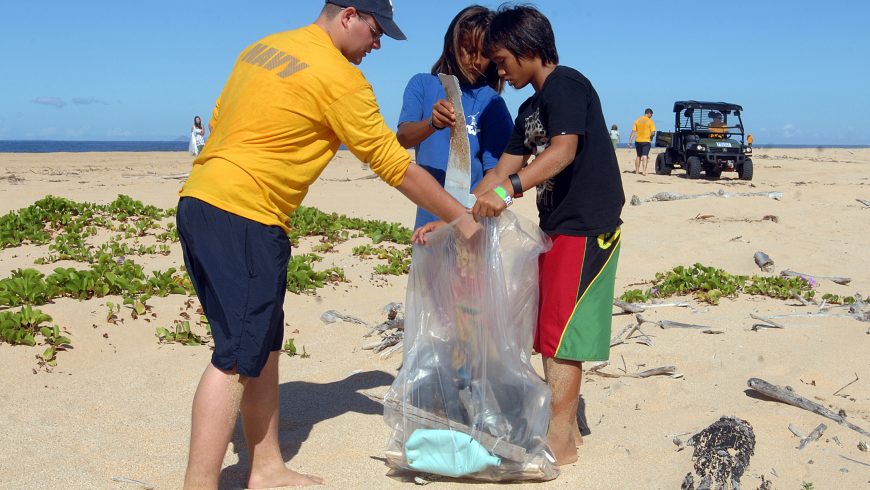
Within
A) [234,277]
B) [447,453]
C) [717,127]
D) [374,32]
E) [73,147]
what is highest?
[73,147]

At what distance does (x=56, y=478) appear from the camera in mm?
3199

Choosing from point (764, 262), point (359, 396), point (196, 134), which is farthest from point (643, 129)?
point (359, 396)

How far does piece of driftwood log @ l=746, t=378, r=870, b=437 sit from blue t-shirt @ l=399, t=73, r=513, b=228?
1649 millimetres

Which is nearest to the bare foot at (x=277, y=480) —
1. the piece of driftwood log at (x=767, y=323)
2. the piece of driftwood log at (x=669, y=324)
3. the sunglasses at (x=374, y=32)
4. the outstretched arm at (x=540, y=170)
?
the outstretched arm at (x=540, y=170)

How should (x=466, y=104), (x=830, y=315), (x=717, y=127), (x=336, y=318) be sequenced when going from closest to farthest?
(x=466, y=104) < (x=830, y=315) < (x=336, y=318) < (x=717, y=127)

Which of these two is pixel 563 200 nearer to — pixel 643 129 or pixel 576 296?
pixel 576 296

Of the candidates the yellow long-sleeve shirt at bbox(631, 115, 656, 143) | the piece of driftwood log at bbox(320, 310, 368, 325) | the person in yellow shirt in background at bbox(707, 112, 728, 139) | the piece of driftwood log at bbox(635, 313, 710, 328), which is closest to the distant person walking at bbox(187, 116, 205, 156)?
the yellow long-sleeve shirt at bbox(631, 115, 656, 143)

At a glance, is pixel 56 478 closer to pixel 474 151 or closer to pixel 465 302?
pixel 465 302

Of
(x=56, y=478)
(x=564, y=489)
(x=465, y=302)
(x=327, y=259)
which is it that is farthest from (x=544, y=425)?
(x=327, y=259)

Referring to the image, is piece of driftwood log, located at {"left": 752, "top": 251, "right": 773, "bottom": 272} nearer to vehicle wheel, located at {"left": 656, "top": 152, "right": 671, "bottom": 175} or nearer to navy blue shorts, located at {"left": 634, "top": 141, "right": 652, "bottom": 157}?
navy blue shorts, located at {"left": 634, "top": 141, "right": 652, "bottom": 157}

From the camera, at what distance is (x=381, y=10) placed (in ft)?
9.57

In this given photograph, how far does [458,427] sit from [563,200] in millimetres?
983

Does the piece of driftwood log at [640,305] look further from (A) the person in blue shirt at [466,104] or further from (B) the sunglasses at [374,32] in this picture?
(B) the sunglasses at [374,32]

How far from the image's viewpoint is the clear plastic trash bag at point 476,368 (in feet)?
10.3
